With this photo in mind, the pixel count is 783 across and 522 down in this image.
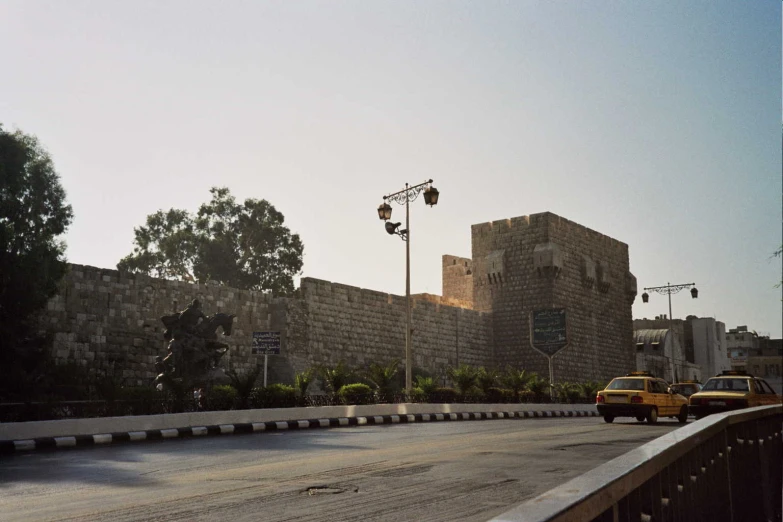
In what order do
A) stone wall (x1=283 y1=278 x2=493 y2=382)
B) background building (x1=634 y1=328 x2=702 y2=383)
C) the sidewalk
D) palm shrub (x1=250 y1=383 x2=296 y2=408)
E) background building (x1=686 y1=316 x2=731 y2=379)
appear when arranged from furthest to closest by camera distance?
1. background building (x1=686 y1=316 x2=731 y2=379)
2. background building (x1=634 y1=328 x2=702 y2=383)
3. stone wall (x1=283 y1=278 x2=493 y2=382)
4. palm shrub (x1=250 y1=383 x2=296 y2=408)
5. the sidewalk

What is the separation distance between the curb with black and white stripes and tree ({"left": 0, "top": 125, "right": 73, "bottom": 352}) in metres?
6.97

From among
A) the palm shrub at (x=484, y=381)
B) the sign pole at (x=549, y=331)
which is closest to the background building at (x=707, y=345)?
the sign pole at (x=549, y=331)

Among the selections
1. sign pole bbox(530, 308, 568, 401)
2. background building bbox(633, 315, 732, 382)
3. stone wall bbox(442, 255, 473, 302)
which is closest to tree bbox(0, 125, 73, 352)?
sign pole bbox(530, 308, 568, 401)

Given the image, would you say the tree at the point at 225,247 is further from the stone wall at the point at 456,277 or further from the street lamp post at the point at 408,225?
the street lamp post at the point at 408,225

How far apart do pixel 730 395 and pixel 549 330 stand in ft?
56.3

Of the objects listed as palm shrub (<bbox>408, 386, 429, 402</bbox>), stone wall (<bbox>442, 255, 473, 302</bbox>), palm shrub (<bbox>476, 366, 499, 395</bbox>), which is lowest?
palm shrub (<bbox>408, 386, 429, 402</bbox>)

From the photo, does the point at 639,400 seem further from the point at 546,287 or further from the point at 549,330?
the point at 546,287

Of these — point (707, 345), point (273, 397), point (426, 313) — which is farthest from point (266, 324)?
point (707, 345)

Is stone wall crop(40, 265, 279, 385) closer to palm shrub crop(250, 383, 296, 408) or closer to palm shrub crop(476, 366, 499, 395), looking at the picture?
palm shrub crop(250, 383, 296, 408)

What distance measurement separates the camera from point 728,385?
16875mm

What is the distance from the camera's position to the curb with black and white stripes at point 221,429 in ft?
41.5

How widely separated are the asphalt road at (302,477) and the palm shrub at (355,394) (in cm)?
749

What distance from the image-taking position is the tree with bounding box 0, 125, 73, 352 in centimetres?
1925

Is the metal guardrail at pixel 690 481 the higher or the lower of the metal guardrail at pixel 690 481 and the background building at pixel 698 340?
the lower
